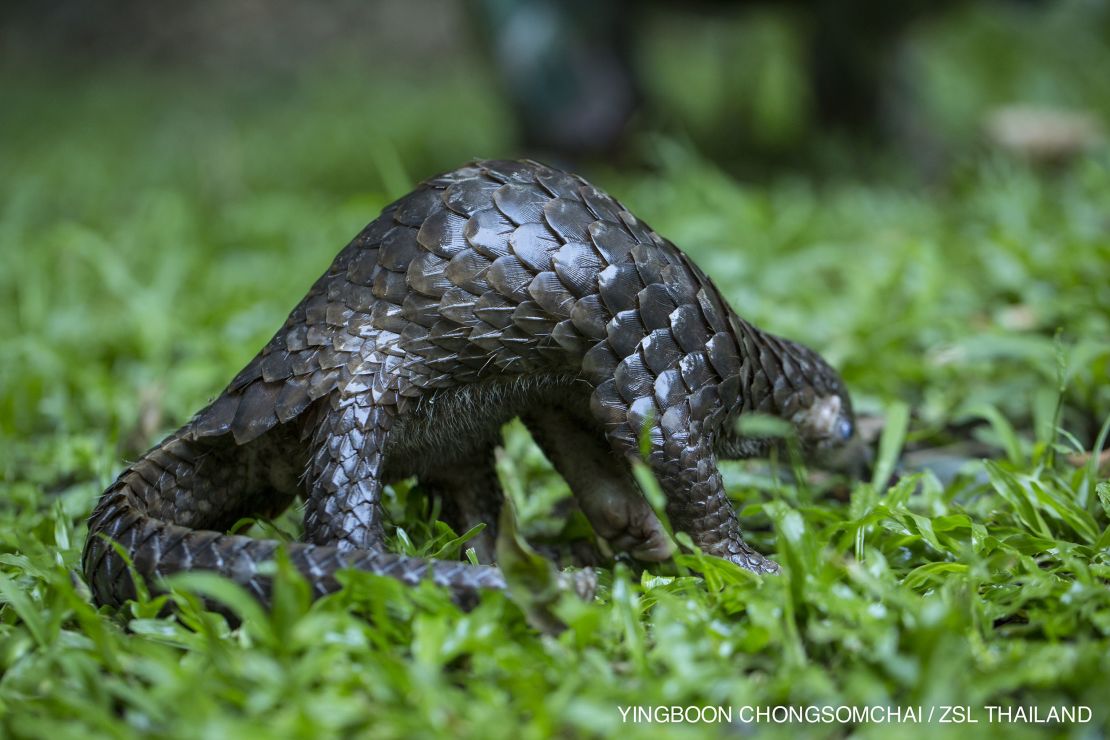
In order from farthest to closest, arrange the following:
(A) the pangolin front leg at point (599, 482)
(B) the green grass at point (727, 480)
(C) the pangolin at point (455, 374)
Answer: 1. (A) the pangolin front leg at point (599, 482)
2. (C) the pangolin at point (455, 374)
3. (B) the green grass at point (727, 480)

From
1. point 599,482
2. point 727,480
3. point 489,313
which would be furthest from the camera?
point 727,480

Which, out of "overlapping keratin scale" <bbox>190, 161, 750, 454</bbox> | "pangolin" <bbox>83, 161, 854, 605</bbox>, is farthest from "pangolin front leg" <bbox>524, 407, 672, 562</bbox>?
"overlapping keratin scale" <bbox>190, 161, 750, 454</bbox>

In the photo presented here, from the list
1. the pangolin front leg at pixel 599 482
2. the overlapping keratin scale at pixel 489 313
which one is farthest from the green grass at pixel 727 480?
the overlapping keratin scale at pixel 489 313

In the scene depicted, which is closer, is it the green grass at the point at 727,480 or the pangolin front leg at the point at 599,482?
the green grass at the point at 727,480

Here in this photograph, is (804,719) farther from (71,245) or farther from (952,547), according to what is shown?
(71,245)

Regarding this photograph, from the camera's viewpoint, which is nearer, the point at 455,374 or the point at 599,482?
the point at 455,374

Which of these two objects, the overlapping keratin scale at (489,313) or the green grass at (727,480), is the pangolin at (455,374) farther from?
the green grass at (727,480)

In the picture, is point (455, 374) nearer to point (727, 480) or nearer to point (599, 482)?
point (599, 482)

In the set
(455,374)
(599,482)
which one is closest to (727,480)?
(599,482)
